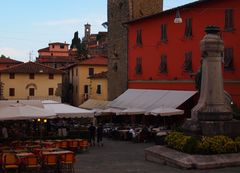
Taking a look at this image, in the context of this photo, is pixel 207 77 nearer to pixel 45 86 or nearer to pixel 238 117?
pixel 238 117

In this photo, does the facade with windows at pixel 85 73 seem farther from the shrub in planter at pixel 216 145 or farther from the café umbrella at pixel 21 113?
the shrub in planter at pixel 216 145

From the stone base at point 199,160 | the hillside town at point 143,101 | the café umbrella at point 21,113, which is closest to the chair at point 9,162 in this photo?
the hillside town at point 143,101

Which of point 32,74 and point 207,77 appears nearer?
point 207,77

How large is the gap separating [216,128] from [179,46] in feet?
62.0

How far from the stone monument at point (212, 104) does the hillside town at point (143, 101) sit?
0.04m

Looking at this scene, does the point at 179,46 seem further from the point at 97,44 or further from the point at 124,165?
the point at 97,44

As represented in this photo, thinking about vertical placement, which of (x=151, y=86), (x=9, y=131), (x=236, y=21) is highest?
(x=236, y=21)

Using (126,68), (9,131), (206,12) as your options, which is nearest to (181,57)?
(206,12)

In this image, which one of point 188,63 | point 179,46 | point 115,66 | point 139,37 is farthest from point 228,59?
point 115,66

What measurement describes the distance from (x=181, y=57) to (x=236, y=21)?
22.6ft

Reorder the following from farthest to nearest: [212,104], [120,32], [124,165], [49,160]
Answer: [120,32] → [212,104] → [124,165] → [49,160]

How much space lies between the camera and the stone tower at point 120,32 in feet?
A: 146

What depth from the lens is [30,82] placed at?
6419 centimetres

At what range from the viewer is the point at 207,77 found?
1770cm
